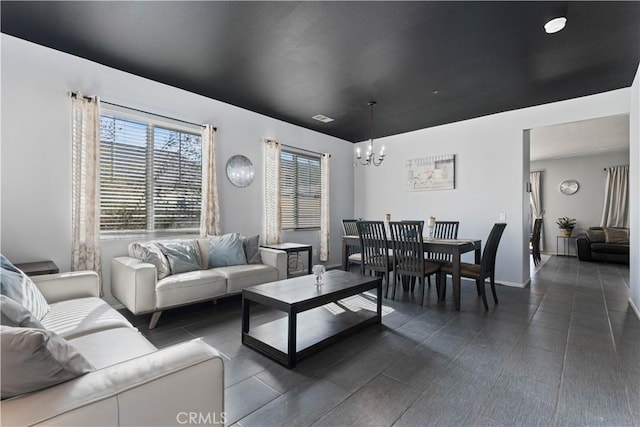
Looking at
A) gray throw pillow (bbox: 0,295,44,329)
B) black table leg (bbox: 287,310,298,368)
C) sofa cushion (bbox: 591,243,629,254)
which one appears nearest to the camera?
gray throw pillow (bbox: 0,295,44,329)

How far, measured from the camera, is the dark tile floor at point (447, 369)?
1.64 meters

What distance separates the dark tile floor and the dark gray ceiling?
262 cm

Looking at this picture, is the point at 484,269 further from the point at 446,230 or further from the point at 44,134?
the point at 44,134

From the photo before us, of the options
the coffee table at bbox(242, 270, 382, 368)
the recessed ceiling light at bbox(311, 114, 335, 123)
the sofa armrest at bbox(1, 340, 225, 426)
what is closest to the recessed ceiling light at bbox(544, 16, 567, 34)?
the coffee table at bbox(242, 270, 382, 368)

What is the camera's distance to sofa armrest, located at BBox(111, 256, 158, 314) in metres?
2.73

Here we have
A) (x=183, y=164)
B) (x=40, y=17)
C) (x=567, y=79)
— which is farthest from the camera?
(x=183, y=164)

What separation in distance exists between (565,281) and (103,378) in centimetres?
606

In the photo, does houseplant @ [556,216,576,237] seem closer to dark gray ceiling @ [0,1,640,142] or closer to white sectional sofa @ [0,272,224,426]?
dark gray ceiling @ [0,1,640,142]

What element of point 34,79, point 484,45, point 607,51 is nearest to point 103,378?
point 34,79

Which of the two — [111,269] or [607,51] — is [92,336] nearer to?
[111,269]

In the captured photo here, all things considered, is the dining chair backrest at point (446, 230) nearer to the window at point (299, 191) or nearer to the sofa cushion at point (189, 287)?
the window at point (299, 191)

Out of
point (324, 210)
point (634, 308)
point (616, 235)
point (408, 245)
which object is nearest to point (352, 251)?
point (324, 210)

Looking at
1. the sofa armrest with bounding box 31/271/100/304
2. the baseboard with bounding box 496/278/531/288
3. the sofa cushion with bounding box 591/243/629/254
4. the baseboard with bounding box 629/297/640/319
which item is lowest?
the baseboard with bounding box 496/278/531/288

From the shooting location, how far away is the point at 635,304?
331 centimetres
